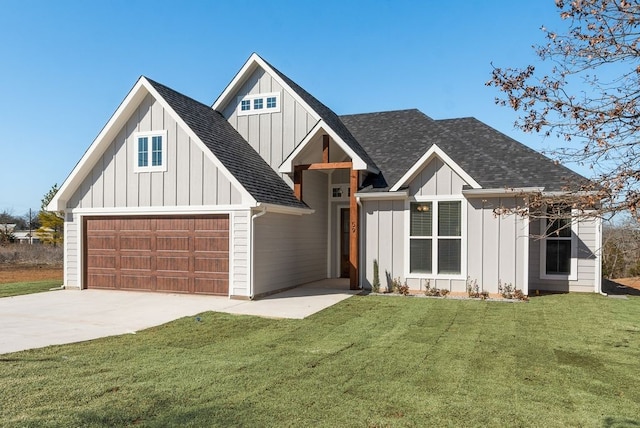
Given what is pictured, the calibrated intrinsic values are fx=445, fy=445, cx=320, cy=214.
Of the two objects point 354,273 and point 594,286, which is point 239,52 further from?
point 594,286

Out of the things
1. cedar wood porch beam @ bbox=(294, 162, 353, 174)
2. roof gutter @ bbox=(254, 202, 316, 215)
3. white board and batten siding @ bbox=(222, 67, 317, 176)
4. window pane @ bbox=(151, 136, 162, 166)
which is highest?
white board and batten siding @ bbox=(222, 67, 317, 176)

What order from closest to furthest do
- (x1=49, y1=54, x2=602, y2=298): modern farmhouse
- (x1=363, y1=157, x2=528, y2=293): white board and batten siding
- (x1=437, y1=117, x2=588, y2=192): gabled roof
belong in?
(x1=363, y1=157, x2=528, y2=293): white board and batten siding
(x1=49, y1=54, x2=602, y2=298): modern farmhouse
(x1=437, y1=117, x2=588, y2=192): gabled roof

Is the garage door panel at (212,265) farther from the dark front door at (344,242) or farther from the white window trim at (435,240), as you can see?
the dark front door at (344,242)

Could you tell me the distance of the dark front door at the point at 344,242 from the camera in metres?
17.0

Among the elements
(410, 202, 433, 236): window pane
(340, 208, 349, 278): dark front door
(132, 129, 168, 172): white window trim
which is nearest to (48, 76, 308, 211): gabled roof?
(132, 129, 168, 172): white window trim

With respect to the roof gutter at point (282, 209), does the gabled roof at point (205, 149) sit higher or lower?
higher

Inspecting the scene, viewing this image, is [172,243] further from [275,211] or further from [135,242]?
[275,211]

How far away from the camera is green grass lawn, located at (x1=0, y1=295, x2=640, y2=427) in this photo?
431 cm

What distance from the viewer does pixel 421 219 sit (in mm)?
12883

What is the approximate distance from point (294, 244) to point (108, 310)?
5.90 metres

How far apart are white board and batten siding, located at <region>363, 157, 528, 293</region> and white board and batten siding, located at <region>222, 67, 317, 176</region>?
139 inches

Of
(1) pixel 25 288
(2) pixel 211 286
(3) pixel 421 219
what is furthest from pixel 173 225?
(3) pixel 421 219

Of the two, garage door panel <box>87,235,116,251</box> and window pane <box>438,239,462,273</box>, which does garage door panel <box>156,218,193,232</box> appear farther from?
window pane <box>438,239,462,273</box>

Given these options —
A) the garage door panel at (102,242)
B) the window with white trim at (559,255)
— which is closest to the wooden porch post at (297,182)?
the garage door panel at (102,242)
